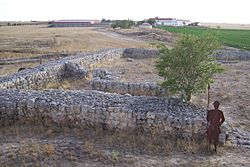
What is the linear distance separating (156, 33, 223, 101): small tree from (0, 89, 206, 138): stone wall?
1.01 meters

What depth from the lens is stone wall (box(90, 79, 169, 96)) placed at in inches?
714

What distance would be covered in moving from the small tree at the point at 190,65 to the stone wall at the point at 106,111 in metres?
1.01

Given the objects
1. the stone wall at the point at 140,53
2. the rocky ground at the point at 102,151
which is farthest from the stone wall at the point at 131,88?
the stone wall at the point at 140,53

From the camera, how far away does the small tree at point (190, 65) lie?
14.3 m

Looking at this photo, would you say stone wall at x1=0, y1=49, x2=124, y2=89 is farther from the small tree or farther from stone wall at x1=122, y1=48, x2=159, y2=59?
stone wall at x1=122, y1=48, x2=159, y2=59

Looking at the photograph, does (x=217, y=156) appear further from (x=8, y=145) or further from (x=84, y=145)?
(x=8, y=145)

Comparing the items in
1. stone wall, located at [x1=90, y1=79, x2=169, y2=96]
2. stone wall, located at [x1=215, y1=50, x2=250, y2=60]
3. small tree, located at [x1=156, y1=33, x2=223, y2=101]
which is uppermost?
small tree, located at [x1=156, y1=33, x2=223, y2=101]

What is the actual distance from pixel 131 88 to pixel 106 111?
6.70 metres

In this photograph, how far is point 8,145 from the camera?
11117 mm

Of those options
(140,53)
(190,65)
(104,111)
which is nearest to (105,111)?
(104,111)

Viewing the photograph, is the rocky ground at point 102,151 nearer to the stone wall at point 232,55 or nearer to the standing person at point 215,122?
the standing person at point 215,122

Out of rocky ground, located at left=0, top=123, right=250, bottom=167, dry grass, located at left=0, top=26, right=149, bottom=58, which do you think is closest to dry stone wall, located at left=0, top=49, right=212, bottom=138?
rocky ground, located at left=0, top=123, right=250, bottom=167

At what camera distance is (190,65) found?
1440 cm

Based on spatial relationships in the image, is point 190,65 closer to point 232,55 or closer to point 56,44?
point 232,55
